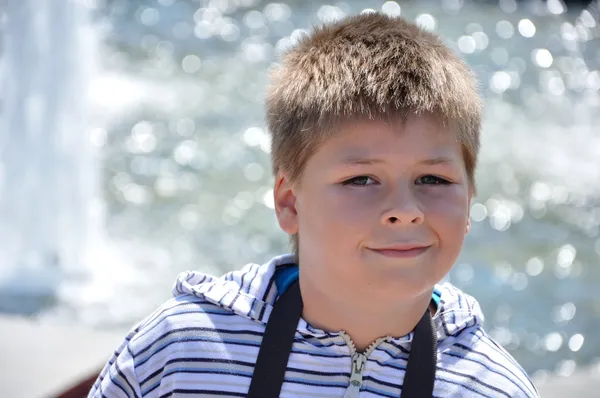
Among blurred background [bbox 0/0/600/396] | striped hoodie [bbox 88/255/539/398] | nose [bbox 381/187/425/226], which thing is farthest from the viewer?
blurred background [bbox 0/0/600/396]

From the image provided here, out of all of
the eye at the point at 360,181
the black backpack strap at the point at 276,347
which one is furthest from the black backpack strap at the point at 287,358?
the eye at the point at 360,181

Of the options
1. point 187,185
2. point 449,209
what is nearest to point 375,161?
point 449,209

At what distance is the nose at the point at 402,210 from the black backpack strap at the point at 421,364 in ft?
0.69

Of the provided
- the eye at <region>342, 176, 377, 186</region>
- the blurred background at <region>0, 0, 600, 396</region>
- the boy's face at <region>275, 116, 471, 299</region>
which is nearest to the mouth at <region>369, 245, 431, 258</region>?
the boy's face at <region>275, 116, 471, 299</region>

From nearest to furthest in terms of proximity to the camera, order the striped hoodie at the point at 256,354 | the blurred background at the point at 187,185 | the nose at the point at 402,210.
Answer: the nose at the point at 402,210 < the striped hoodie at the point at 256,354 < the blurred background at the point at 187,185

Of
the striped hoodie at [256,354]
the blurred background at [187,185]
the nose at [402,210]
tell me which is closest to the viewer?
the nose at [402,210]

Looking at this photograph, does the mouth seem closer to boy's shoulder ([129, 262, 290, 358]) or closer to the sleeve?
boy's shoulder ([129, 262, 290, 358])

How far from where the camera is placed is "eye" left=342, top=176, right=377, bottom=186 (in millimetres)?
1663

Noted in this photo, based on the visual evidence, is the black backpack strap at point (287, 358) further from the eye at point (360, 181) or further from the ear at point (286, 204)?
the eye at point (360, 181)

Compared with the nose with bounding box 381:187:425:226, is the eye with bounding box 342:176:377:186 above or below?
above

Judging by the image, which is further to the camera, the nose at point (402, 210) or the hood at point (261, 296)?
the hood at point (261, 296)

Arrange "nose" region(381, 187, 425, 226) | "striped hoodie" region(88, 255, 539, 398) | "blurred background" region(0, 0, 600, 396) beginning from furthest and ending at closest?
"blurred background" region(0, 0, 600, 396)
"striped hoodie" region(88, 255, 539, 398)
"nose" region(381, 187, 425, 226)

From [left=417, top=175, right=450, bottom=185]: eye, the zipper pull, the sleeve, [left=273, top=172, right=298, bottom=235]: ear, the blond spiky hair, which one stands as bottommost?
the sleeve

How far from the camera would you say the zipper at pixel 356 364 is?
1697mm
